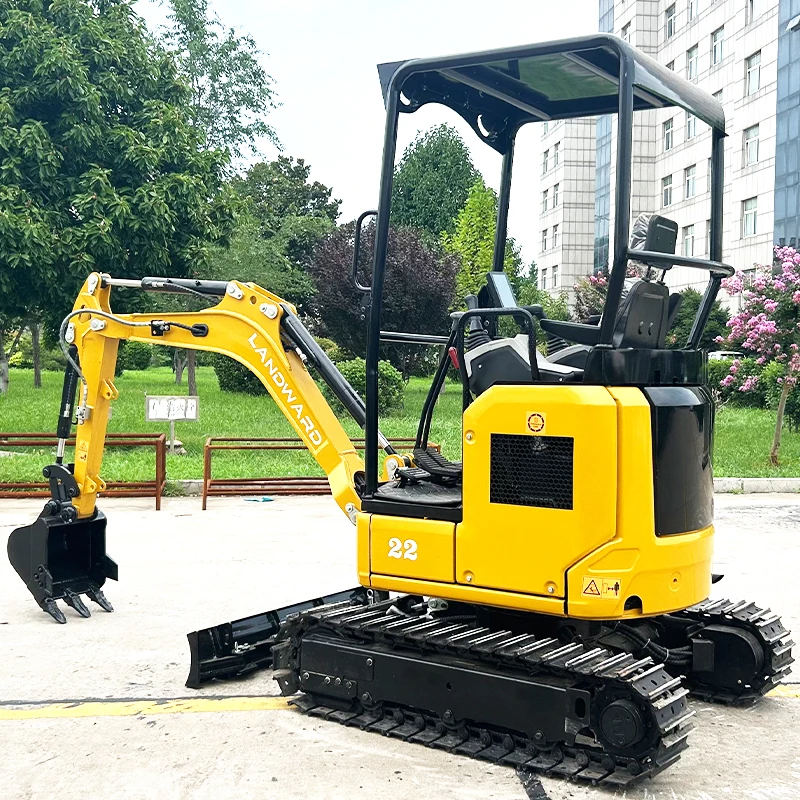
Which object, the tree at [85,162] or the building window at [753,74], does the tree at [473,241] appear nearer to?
the building window at [753,74]

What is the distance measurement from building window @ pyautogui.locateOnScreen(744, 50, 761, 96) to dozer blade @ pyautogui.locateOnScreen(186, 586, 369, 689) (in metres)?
40.2

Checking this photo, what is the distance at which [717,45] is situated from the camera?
144ft

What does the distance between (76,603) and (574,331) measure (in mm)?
4512

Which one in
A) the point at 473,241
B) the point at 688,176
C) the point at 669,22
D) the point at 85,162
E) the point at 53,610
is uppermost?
the point at 669,22

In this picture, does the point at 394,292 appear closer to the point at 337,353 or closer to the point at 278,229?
the point at 337,353

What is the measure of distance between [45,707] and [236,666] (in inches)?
43.0

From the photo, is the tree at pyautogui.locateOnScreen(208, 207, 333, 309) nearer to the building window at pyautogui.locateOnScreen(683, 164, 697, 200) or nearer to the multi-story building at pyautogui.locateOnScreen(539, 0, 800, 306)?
the multi-story building at pyautogui.locateOnScreen(539, 0, 800, 306)

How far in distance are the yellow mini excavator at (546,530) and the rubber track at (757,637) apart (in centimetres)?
1

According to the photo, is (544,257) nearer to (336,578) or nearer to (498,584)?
(336,578)

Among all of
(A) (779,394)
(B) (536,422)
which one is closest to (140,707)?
(B) (536,422)

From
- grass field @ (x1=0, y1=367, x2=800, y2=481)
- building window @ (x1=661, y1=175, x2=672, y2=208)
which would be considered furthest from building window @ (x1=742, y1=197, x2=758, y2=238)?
building window @ (x1=661, y1=175, x2=672, y2=208)

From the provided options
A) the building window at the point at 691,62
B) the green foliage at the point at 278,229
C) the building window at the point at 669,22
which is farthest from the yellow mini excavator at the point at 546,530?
the building window at the point at 669,22

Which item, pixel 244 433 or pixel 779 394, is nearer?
pixel 244 433

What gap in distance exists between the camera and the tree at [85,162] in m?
Result: 15.7
